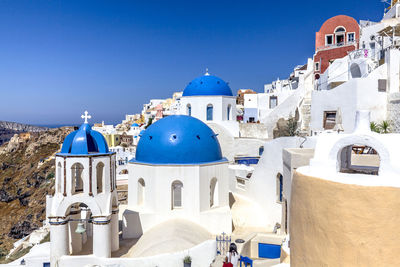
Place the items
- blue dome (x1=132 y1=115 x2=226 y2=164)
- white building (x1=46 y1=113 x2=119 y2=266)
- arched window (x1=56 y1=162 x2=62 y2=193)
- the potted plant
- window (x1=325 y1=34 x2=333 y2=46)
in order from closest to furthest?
the potted plant, white building (x1=46 y1=113 x2=119 y2=266), arched window (x1=56 y1=162 x2=62 y2=193), blue dome (x1=132 y1=115 x2=226 y2=164), window (x1=325 y1=34 x2=333 y2=46)

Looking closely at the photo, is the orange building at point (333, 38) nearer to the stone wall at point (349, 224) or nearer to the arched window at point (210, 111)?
the arched window at point (210, 111)

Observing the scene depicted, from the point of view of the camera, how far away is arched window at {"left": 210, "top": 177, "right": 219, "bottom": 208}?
45.2ft

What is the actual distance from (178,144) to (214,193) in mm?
2725

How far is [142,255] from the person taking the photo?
10.6 metres

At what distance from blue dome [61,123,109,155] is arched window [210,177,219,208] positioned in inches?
193

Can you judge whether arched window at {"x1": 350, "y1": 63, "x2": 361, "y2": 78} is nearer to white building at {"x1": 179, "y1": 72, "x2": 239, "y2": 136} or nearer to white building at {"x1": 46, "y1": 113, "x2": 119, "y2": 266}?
white building at {"x1": 179, "y1": 72, "x2": 239, "y2": 136}

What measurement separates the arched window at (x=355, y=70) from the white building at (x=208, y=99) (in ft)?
26.8

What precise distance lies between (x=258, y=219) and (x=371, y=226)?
11.3 meters

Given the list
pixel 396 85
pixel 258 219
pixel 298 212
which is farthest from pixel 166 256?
pixel 396 85

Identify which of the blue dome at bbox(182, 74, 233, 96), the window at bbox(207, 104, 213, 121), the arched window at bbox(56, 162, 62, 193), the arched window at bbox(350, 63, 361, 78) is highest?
the arched window at bbox(350, 63, 361, 78)

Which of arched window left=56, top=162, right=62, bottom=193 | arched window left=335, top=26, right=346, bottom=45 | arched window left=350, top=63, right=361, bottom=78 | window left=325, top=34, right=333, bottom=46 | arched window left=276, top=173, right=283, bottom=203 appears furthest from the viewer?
window left=325, top=34, right=333, bottom=46

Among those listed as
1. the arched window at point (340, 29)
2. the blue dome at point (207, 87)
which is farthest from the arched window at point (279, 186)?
→ the arched window at point (340, 29)

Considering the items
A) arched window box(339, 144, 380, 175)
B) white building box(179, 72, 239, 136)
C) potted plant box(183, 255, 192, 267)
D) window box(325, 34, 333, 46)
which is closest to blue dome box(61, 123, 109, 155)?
potted plant box(183, 255, 192, 267)

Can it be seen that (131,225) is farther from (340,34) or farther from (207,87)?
(340,34)
